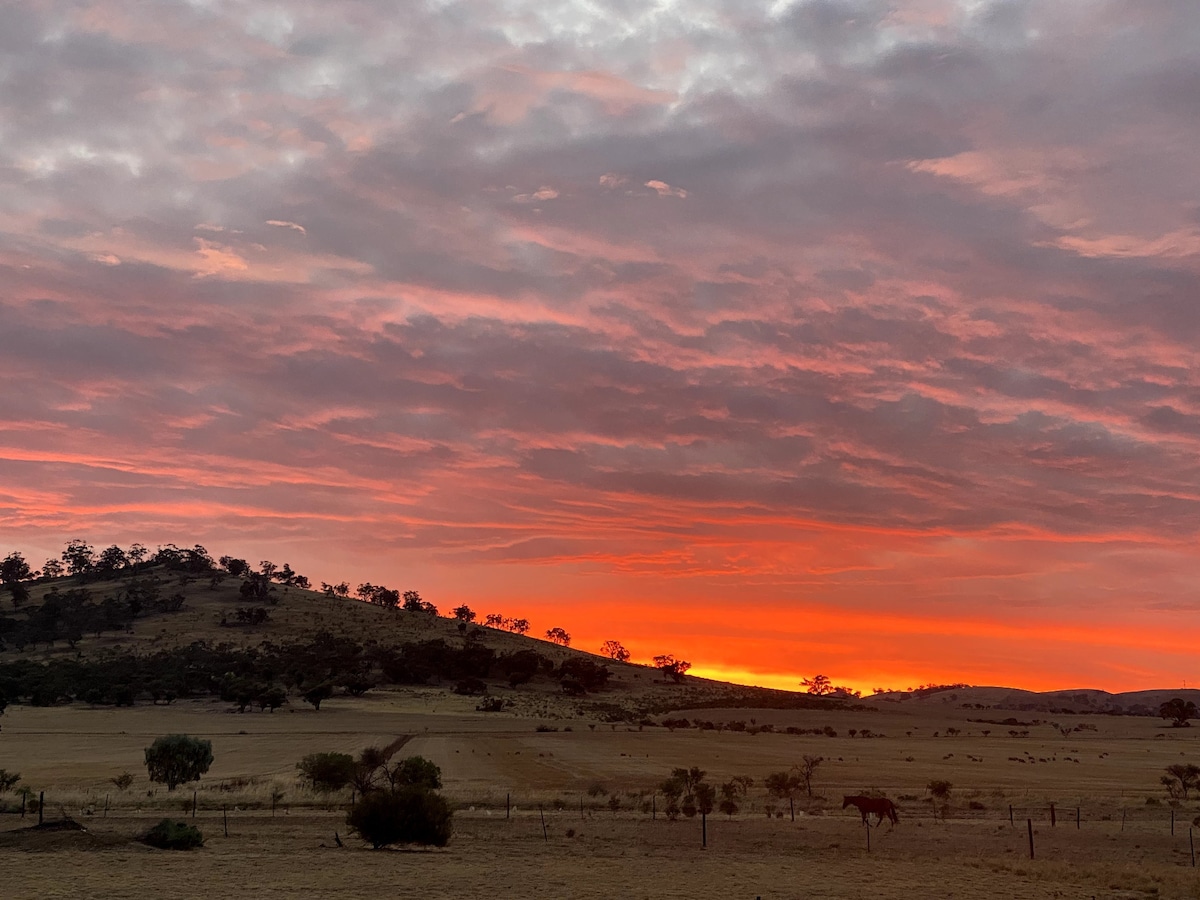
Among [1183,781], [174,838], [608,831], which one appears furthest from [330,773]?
[1183,781]

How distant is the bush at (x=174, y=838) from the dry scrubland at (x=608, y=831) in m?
1.23

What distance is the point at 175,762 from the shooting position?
6744 centimetres

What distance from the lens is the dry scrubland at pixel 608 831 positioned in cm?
3544

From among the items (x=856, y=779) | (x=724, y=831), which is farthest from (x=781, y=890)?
(x=856, y=779)

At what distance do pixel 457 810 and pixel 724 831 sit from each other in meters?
16.6

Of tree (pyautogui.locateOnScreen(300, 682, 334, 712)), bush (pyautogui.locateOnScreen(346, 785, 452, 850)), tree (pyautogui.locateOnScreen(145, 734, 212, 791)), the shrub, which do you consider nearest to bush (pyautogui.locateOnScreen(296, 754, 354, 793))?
tree (pyautogui.locateOnScreen(145, 734, 212, 791))

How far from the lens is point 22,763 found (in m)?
86.4

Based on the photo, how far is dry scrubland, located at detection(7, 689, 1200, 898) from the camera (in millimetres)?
35438

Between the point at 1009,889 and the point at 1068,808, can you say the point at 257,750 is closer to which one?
the point at 1068,808

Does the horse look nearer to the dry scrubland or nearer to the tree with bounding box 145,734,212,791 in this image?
the dry scrubland

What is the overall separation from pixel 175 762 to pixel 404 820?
3070 centimetres

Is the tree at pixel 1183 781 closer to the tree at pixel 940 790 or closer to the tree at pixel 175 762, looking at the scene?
the tree at pixel 940 790

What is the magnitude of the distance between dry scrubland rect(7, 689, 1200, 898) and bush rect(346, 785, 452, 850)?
41.3 inches

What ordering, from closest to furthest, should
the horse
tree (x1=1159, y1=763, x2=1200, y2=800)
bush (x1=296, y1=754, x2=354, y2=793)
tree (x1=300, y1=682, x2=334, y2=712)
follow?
1. the horse
2. bush (x1=296, y1=754, x2=354, y2=793)
3. tree (x1=1159, y1=763, x2=1200, y2=800)
4. tree (x1=300, y1=682, x2=334, y2=712)
